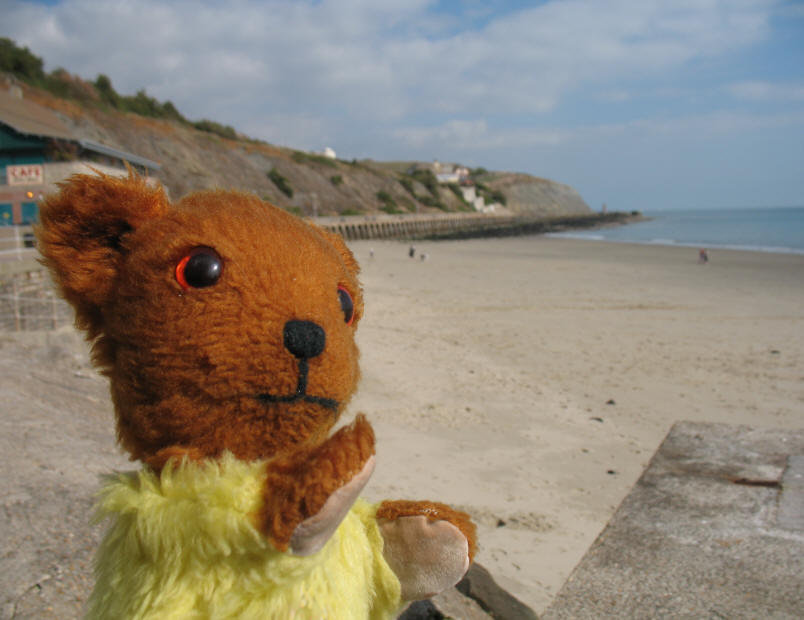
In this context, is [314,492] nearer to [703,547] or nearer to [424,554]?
[424,554]

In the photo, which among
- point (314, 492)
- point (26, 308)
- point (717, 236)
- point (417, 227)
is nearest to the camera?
point (314, 492)

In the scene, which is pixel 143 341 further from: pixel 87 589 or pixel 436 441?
pixel 436 441

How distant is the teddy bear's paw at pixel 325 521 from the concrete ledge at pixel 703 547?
4.30 ft

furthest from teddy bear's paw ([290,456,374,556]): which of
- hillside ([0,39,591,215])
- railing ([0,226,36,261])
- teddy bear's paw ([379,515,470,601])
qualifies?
hillside ([0,39,591,215])

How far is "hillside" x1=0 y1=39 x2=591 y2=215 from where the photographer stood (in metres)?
35.8

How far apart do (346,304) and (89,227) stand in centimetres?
60

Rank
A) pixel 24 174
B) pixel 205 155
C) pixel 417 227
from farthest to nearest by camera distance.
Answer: pixel 417 227 < pixel 205 155 < pixel 24 174

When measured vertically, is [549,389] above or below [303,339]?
below

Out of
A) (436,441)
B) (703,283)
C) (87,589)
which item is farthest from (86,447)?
(703,283)

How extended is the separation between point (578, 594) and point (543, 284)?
16.5 meters

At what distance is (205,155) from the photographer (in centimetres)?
4462

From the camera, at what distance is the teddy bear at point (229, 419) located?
43.6 inches

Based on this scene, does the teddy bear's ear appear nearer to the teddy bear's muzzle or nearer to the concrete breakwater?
the teddy bear's muzzle

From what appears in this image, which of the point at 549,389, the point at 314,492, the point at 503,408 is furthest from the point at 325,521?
the point at 549,389
